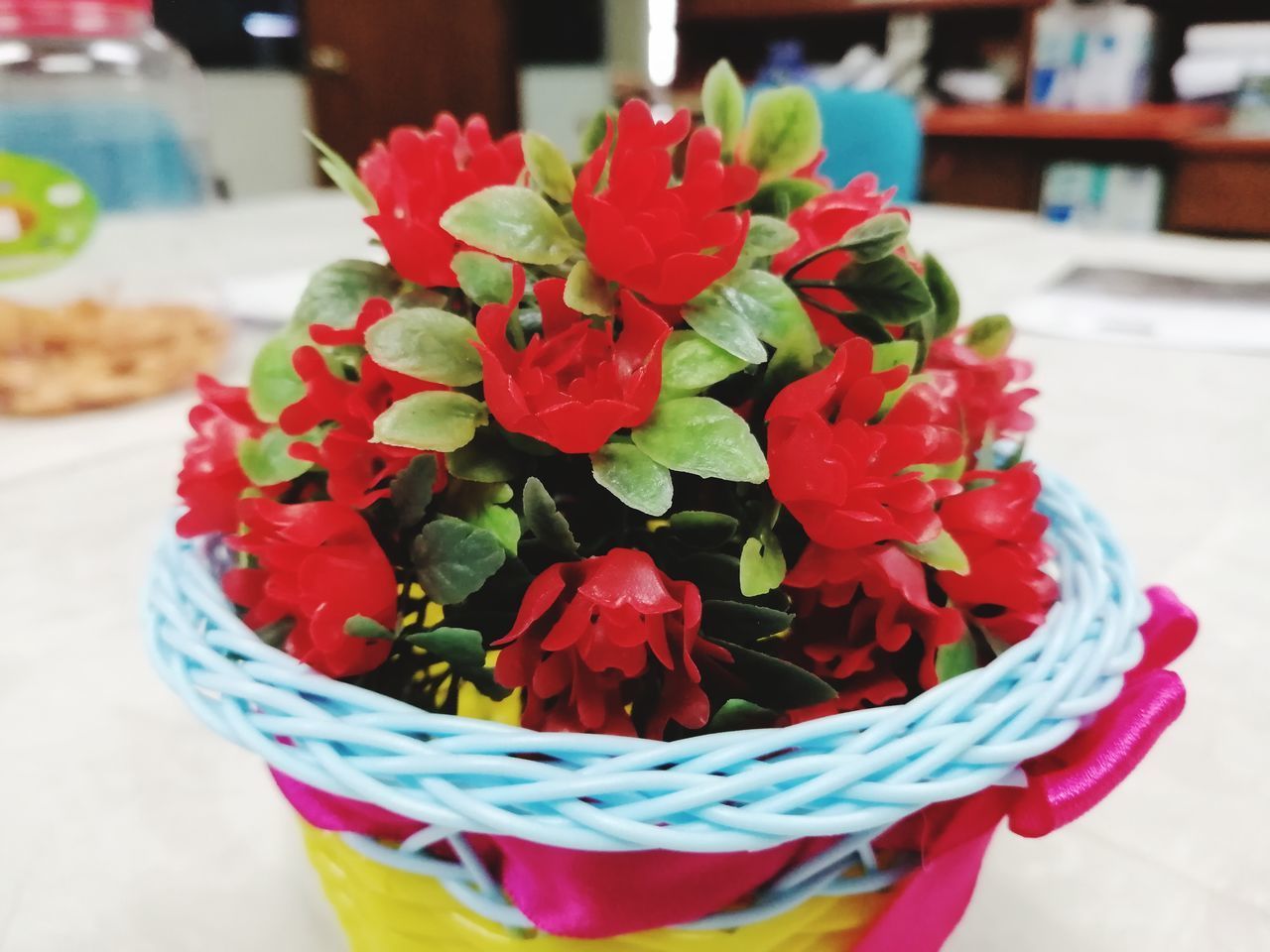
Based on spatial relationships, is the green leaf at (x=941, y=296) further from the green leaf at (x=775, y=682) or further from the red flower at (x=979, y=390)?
the green leaf at (x=775, y=682)

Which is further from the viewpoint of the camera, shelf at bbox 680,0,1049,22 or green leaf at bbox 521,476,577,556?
shelf at bbox 680,0,1049,22

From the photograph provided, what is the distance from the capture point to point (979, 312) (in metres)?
1.02

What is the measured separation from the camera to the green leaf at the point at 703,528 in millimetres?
245

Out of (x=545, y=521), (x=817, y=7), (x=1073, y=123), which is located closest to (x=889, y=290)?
(x=545, y=521)

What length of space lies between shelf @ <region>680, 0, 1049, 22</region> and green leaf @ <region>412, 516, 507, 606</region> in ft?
8.42

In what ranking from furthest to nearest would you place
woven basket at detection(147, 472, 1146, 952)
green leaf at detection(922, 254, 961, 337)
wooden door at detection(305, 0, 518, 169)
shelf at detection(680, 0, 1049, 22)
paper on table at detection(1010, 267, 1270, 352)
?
wooden door at detection(305, 0, 518, 169) < shelf at detection(680, 0, 1049, 22) < paper on table at detection(1010, 267, 1270, 352) < green leaf at detection(922, 254, 961, 337) < woven basket at detection(147, 472, 1146, 952)

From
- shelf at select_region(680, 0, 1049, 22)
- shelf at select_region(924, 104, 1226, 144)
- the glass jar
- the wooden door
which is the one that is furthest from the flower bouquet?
the wooden door

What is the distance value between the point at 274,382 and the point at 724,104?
0.56 feet

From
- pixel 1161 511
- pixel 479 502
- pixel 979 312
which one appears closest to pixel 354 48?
pixel 979 312

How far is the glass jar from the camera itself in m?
0.69

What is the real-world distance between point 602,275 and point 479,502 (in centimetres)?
7

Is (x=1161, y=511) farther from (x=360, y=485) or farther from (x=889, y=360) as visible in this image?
(x=360, y=485)

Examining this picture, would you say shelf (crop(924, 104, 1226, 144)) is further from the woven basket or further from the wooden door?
the woven basket

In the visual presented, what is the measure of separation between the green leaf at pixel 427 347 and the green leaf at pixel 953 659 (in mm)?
139
